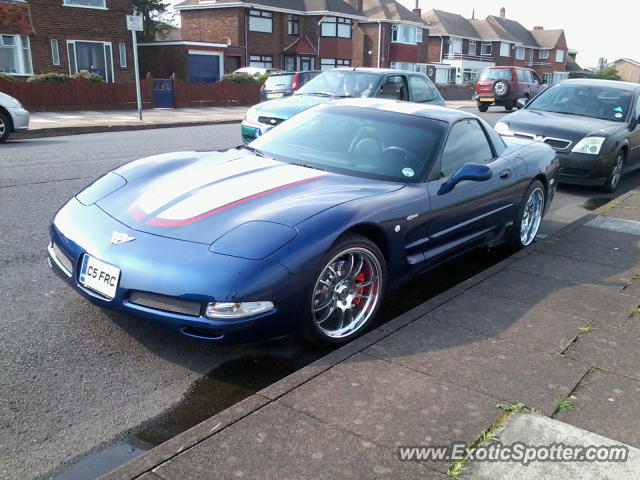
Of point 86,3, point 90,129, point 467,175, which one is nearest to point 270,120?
point 467,175

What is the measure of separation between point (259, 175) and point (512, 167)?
2.55 meters

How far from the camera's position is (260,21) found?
4072 centimetres

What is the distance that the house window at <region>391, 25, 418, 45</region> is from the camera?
52.8 meters

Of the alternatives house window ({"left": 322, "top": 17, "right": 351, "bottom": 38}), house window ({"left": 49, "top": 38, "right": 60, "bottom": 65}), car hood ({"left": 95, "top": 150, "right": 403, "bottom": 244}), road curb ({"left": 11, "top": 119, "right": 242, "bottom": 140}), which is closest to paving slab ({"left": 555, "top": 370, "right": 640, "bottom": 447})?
car hood ({"left": 95, "top": 150, "right": 403, "bottom": 244})

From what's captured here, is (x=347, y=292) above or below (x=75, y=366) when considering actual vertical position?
above

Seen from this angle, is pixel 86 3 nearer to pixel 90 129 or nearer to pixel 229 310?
pixel 90 129

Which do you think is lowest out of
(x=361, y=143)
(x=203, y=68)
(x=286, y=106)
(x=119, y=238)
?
(x=119, y=238)

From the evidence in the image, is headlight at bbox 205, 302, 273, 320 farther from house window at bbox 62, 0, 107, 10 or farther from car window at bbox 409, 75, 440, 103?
house window at bbox 62, 0, 107, 10

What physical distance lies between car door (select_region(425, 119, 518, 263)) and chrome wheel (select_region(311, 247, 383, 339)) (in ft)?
2.16

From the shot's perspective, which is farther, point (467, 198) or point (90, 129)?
point (90, 129)

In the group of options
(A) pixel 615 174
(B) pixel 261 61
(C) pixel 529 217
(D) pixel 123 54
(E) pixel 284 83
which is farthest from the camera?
(B) pixel 261 61

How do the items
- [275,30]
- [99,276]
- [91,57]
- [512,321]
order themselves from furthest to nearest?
[275,30], [91,57], [512,321], [99,276]

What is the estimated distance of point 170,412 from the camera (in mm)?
2975

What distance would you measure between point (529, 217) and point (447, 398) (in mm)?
3556
